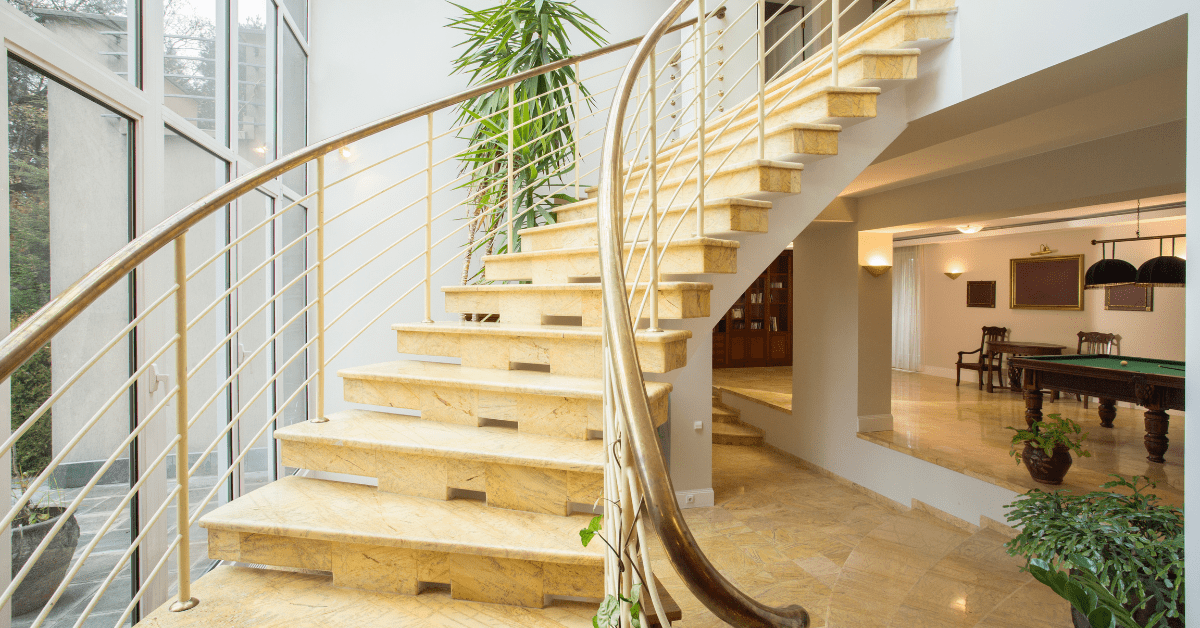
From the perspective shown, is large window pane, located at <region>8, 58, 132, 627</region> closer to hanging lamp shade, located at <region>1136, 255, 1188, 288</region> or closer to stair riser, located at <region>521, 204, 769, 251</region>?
stair riser, located at <region>521, 204, 769, 251</region>

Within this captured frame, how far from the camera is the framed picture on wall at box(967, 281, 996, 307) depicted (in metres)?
9.65

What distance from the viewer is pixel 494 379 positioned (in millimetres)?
2057

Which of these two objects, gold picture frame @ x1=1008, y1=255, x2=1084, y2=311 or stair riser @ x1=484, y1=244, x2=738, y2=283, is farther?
gold picture frame @ x1=1008, y1=255, x2=1084, y2=311

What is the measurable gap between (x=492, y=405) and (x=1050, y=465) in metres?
4.09

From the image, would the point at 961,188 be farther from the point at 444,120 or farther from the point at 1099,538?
the point at 444,120

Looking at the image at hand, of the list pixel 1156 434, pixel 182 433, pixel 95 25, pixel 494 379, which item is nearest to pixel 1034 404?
pixel 1156 434

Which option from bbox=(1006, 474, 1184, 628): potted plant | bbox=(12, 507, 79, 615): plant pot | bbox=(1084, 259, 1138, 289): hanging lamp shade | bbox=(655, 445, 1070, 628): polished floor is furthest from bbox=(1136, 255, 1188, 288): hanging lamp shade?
bbox=(12, 507, 79, 615): plant pot

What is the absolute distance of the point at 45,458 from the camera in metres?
1.78

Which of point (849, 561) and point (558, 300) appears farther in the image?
point (849, 561)

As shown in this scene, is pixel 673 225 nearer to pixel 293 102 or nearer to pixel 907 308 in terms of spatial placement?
pixel 293 102

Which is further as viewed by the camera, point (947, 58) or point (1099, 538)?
point (947, 58)

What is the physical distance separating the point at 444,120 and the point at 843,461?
4644 millimetres

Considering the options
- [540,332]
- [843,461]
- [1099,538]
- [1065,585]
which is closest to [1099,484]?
[843,461]

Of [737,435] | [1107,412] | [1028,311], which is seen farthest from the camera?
[1028,311]
